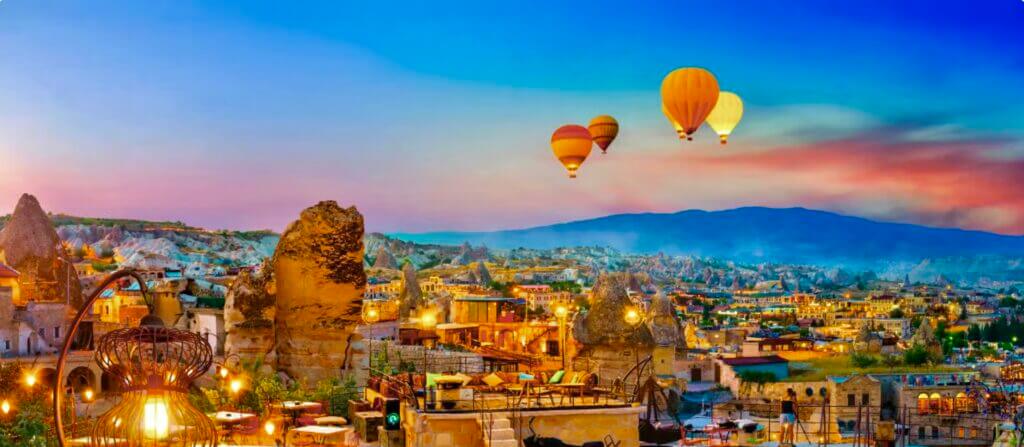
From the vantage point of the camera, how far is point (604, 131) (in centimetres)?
2541

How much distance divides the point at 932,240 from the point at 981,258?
23436 millimetres

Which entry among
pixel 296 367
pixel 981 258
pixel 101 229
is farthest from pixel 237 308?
pixel 981 258

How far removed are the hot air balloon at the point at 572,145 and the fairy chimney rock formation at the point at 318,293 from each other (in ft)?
27.1

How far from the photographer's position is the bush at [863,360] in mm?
52250

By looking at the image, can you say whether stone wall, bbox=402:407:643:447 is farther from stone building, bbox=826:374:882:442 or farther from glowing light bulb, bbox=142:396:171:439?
stone building, bbox=826:374:882:442

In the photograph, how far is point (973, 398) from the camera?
117ft

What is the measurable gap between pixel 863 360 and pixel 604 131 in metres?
32.9

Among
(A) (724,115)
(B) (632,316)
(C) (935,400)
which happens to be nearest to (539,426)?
(B) (632,316)

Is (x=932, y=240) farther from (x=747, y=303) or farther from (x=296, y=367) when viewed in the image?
(x=296, y=367)

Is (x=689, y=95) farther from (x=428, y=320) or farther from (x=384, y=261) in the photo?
(x=384, y=261)

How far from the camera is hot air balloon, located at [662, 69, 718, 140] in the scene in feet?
66.9

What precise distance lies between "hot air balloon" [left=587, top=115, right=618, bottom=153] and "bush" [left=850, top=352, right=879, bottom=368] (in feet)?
104

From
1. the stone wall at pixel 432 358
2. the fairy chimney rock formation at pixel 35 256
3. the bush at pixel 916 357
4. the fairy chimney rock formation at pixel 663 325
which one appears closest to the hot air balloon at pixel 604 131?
the stone wall at pixel 432 358

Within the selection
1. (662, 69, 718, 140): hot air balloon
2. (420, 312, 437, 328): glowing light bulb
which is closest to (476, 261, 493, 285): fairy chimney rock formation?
(420, 312, 437, 328): glowing light bulb
